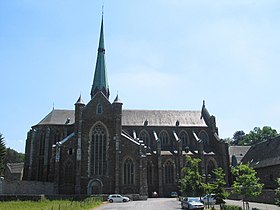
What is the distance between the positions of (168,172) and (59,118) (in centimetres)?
2493

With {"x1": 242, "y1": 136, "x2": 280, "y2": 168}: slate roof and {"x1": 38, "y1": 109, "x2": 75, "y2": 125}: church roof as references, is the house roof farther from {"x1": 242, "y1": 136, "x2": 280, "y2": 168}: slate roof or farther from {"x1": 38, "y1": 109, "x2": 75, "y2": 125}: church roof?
{"x1": 242, "y1": 136, "x2": 280, "y2": 168}: slate roof

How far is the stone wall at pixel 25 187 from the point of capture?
38562mm

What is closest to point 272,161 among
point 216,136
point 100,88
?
point 216,136

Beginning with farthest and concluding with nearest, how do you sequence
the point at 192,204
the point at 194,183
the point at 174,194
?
the point at 174,194 < the point at 194,183 < the point at 192,204

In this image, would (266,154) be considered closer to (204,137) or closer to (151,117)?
(204,137)

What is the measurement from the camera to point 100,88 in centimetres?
6425

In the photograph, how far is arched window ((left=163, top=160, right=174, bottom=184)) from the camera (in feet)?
192

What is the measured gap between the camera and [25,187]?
139 ft

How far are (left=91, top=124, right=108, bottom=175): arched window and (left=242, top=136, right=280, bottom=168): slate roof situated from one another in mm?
26984

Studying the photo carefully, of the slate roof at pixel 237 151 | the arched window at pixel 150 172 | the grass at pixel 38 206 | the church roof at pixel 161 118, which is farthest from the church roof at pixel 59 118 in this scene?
the slate roof at pixel 237 151

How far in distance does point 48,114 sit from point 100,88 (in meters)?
12.3

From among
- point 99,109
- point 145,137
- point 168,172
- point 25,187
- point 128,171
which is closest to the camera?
point 25,187

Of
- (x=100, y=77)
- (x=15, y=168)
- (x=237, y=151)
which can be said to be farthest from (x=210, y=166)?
(x=15, y=168)

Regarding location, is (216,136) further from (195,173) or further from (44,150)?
(44,150)
